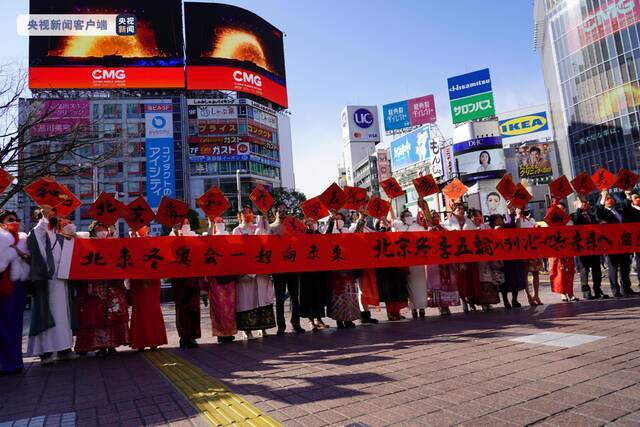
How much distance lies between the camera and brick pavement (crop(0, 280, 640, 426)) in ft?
9.25

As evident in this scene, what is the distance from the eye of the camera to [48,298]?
552cm

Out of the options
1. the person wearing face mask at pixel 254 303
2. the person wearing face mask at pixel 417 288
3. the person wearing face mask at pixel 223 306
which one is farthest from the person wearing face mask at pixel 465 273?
the person wearing face mask at pixel 223 306

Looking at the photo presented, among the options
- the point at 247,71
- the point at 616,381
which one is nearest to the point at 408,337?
the point at 616,381

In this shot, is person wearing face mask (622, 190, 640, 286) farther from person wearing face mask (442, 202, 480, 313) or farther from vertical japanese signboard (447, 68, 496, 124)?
vertical japanese signboard (447, 68, 496, 124)

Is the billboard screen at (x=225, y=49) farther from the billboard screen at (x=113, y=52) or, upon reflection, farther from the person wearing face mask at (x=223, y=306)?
the person wearing face mask at (x=223, y=306)

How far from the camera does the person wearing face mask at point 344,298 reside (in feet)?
22.7

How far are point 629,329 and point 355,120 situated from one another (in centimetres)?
7529

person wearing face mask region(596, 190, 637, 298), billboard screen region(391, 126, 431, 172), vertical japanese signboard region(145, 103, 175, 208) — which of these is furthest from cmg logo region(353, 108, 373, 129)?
person wearing face mask region(596, 190, 637, 298)

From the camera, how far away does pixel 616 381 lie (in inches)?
125

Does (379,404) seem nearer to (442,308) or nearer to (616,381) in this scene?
(616,381)

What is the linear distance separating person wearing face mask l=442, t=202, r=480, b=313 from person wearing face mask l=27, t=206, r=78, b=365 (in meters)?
5.91

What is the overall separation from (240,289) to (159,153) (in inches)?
1631

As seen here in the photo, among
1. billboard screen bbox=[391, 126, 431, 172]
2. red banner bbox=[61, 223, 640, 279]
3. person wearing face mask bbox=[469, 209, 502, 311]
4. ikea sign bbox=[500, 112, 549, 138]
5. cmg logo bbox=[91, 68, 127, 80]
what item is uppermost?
cmg logo bbox=[91, 68, 127, 80]

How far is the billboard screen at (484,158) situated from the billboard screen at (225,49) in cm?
2407
